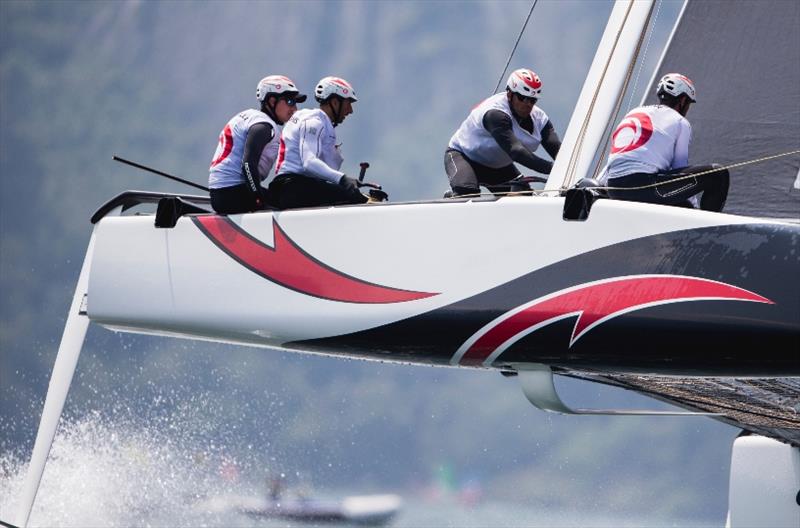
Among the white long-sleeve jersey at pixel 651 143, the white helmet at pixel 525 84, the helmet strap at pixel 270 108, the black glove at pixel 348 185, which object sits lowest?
the black glove at pixel 348 185

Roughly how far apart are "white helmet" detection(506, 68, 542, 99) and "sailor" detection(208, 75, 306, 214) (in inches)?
33.3

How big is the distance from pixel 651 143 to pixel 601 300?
69 centimetres

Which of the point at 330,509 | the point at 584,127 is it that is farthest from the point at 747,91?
the point at 330,509

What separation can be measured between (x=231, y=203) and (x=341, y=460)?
27.2 ft

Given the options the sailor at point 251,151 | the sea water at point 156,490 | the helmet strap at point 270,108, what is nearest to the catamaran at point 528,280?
the sailor at point 251,151

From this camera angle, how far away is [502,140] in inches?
204

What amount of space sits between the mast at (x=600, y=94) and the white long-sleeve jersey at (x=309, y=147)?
2.75ft

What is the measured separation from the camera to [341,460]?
13352mm

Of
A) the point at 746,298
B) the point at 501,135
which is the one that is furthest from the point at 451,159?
the point at 746,298

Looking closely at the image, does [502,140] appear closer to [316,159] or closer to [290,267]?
[316,159]

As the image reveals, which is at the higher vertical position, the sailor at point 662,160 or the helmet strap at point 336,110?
the helmet strap at point 336,110

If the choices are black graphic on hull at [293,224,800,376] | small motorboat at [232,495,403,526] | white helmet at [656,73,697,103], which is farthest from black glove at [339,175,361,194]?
small motorboat at [232,495,403,526]

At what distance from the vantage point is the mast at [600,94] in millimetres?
4934

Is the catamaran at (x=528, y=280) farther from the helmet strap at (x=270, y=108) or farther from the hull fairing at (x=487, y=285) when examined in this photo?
the helmet strap at (x=270, y=108)
